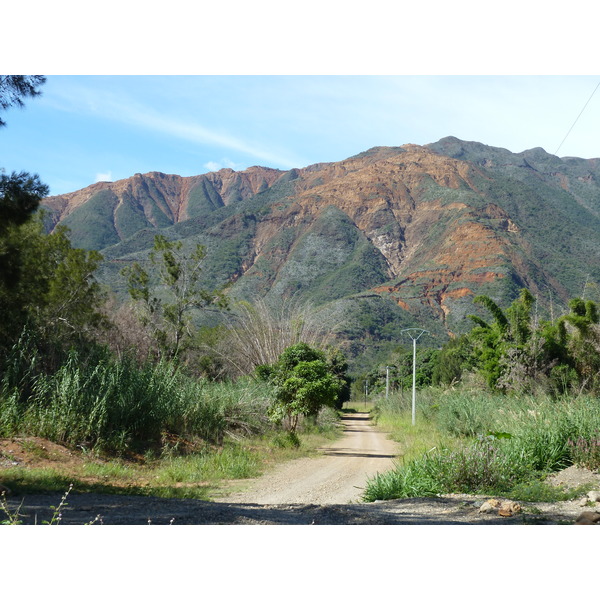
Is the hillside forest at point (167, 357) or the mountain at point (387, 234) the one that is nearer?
the hillside forest at point (167, 357)

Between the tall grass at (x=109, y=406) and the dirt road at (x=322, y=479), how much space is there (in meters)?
→ 2.56

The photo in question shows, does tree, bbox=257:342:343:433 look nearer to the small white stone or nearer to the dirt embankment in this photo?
the dirt embankment

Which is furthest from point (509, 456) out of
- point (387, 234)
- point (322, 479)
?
point (387, 234)

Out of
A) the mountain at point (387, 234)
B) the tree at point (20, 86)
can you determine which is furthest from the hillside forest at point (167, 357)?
the mountain at point (387, 234)

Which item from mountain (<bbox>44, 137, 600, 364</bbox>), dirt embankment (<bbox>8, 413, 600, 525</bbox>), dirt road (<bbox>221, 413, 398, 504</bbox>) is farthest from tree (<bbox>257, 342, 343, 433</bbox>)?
mountain (<bbox>44, 137, 600, 364</bbox>)

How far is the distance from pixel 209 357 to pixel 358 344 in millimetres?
29922

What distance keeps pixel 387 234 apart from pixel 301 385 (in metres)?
68.9

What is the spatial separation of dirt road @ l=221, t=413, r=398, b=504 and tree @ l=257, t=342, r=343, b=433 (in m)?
1.46

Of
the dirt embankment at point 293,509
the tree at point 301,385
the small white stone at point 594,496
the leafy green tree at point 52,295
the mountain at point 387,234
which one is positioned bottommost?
the dirt embankment at point 293,509

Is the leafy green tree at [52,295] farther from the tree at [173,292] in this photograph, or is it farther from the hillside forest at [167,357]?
the tree at [173,292]

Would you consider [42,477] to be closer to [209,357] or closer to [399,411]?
[209,357]

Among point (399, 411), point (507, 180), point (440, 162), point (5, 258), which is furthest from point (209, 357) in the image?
point (440, 162)

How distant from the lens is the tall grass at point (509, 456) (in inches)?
324

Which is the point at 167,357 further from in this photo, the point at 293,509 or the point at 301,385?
the point at 293,509
